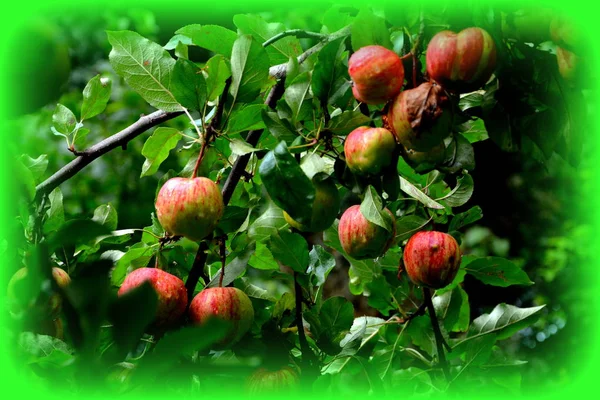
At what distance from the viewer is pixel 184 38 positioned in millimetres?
913

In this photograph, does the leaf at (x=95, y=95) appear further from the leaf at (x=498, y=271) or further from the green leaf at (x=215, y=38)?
the leaf at (x=498, y=271)

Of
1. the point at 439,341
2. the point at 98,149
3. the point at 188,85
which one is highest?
the point at 188,85

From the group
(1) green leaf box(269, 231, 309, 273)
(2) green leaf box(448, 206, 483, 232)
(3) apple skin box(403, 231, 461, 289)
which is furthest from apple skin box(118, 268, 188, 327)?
(2) green leaf box(448, 206, 483, 232)

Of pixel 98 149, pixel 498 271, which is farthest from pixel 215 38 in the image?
pixel 498 271

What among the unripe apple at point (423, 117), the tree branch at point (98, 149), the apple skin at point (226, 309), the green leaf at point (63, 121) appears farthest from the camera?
the green leaf at point (63, 121)

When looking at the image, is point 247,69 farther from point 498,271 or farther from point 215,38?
point 498,271

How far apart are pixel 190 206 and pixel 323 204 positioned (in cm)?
13

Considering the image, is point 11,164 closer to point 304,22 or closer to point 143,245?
point 143,245

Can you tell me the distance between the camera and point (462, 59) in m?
0.56

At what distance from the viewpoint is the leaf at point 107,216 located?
33.7 inches

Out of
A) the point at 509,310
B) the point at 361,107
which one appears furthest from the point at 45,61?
the point at 509,310

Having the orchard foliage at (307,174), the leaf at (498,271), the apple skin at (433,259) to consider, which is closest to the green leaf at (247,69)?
the orchard foliage at (307,174)

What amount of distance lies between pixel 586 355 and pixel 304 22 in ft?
6.72

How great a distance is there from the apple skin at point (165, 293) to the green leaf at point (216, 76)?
0.62 feet
